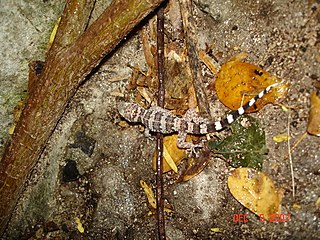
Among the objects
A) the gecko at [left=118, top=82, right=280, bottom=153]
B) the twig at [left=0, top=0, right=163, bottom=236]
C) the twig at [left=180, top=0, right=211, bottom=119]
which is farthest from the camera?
the twig at [left=180, top=0, right=211, bottom=119]

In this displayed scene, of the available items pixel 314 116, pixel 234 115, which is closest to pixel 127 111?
pixel 234 115

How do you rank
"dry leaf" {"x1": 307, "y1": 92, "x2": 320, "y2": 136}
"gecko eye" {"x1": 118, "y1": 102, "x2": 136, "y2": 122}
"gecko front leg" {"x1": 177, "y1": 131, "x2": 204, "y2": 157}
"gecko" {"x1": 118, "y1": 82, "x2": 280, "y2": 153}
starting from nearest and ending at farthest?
"dry leaf" {"x1": 307, "y1": 92, "x2": 320, "y2": 136} < "gecko" {"x1": 118, "y1": 82, "x2": 280, "y2": 153} < "gecko front leg" {"x1": 177, "y1": 131, "x2": 204, "y2": 157} < "gecko eye" {"x1": 118, "y1": 102, "x2": 136, "y2": 122}

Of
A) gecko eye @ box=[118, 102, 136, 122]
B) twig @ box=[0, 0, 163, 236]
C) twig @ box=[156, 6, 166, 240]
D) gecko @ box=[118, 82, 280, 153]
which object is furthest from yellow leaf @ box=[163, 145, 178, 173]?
twig @ box=[0, 0, 163, 236]

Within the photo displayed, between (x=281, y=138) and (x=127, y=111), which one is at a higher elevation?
(x=127, y=111)

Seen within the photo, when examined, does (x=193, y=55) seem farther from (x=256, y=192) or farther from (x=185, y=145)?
(x=256, y=192)

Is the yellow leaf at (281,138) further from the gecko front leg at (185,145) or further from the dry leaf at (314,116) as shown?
the gecko front leg at (185,145)

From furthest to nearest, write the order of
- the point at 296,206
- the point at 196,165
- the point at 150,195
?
the point at 150,195 < the point at 196,165 < the point at 296,206

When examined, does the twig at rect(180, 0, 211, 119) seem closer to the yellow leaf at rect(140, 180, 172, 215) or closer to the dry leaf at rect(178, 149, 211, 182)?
the dry leaf at rect(178, 149, 211, 182)
